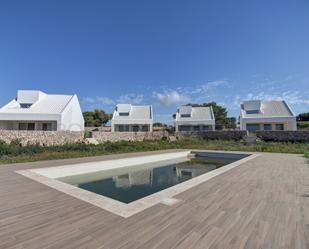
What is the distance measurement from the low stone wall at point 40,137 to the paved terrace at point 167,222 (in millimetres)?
11186

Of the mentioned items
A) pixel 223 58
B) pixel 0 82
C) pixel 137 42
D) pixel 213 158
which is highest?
pixel 137 42

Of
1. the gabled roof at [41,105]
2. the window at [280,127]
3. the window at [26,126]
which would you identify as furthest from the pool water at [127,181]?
the window at [280,127]

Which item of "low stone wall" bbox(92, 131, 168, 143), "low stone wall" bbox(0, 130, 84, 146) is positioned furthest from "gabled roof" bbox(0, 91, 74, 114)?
"low stone wall" bbox(92, 131, 168, 143)

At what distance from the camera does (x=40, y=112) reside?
19.1 metres

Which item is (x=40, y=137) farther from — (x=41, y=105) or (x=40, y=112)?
(x=41, y=105)

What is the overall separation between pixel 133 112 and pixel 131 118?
150cm

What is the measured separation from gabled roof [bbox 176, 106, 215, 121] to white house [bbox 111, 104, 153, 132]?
176 inches

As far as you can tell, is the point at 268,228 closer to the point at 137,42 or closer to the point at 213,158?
the point at 213,158

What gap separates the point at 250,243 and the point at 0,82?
20673 millimetres

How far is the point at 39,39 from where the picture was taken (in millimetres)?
11961

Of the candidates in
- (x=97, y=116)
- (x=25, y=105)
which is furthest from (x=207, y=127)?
(x=25, y=105)

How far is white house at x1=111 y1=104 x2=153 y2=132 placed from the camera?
25109 millimetres

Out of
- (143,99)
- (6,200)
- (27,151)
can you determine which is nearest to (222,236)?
(6,200)

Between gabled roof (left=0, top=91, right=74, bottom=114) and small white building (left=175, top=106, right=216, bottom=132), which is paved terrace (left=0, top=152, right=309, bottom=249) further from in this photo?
small white building (left=175, top=106, right=216, bottom=132)
